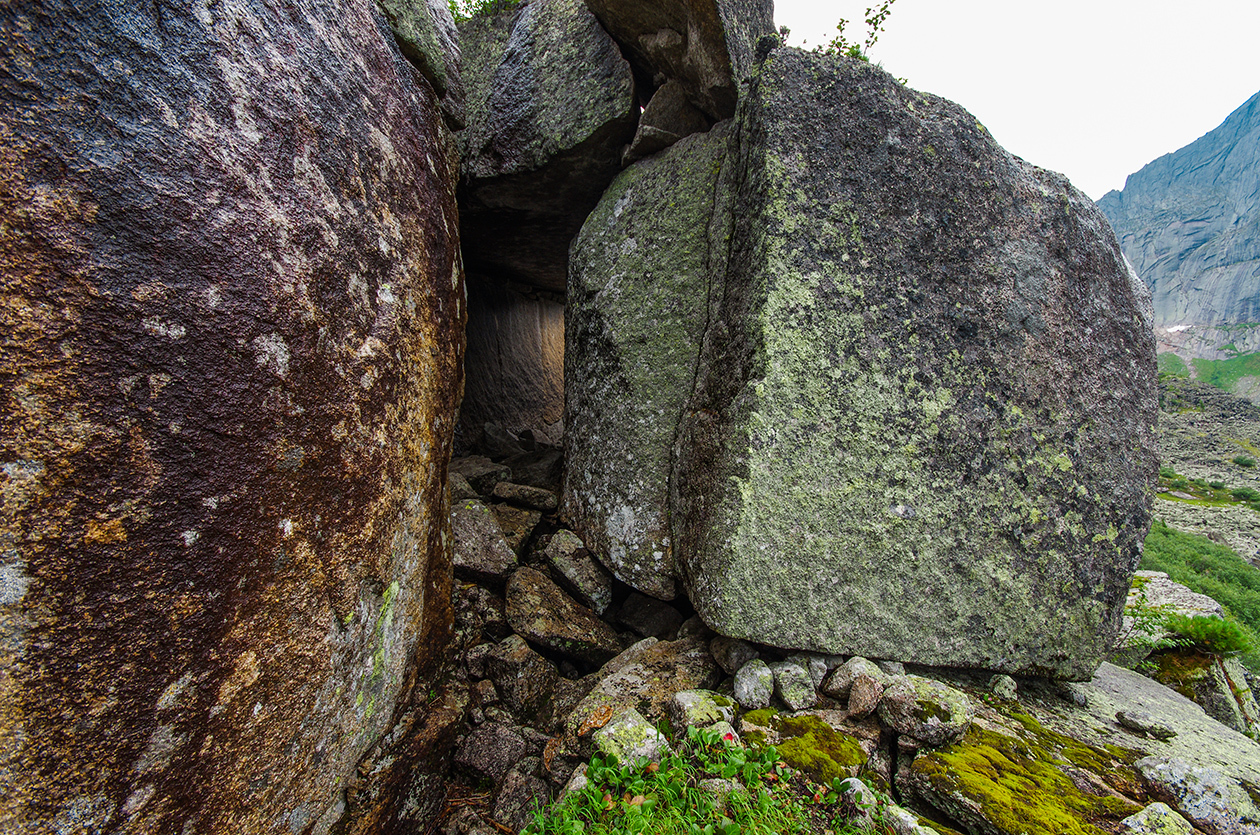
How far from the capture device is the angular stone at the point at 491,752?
118 inches

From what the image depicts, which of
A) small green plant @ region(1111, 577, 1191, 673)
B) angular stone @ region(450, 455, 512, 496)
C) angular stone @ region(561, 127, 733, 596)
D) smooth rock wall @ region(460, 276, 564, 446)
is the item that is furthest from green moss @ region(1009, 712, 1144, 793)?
smooth rock wall @ region(460, 276, 564, 446)

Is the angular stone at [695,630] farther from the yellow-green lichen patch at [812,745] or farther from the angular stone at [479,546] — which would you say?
the angular stone at [479,546]

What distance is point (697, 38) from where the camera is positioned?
448 centimetres

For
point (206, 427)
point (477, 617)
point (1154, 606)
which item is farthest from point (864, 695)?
point (1154, 606)

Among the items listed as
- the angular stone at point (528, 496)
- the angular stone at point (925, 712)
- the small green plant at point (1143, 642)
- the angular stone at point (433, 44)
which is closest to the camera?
the angular stone at point (925, 712)

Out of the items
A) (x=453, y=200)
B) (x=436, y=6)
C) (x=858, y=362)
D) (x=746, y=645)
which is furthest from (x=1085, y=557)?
(x=436, y=6)

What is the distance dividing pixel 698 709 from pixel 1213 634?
478cm

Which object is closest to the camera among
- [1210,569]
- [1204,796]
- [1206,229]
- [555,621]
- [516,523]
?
[1204,796]

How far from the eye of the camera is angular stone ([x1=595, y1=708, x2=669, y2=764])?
2.53 metres

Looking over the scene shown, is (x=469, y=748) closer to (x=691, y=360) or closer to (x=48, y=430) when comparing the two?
(x=48, y=430)

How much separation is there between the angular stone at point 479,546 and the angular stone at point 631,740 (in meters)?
1.64

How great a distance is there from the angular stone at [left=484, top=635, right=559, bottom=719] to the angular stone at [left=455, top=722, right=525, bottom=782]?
190 millimetres

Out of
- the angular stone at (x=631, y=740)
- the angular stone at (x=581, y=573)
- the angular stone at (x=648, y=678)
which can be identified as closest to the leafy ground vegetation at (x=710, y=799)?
the angular stone at (x=631, y=740)

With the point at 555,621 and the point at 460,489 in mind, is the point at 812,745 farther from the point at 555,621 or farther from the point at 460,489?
the point at 460,489
